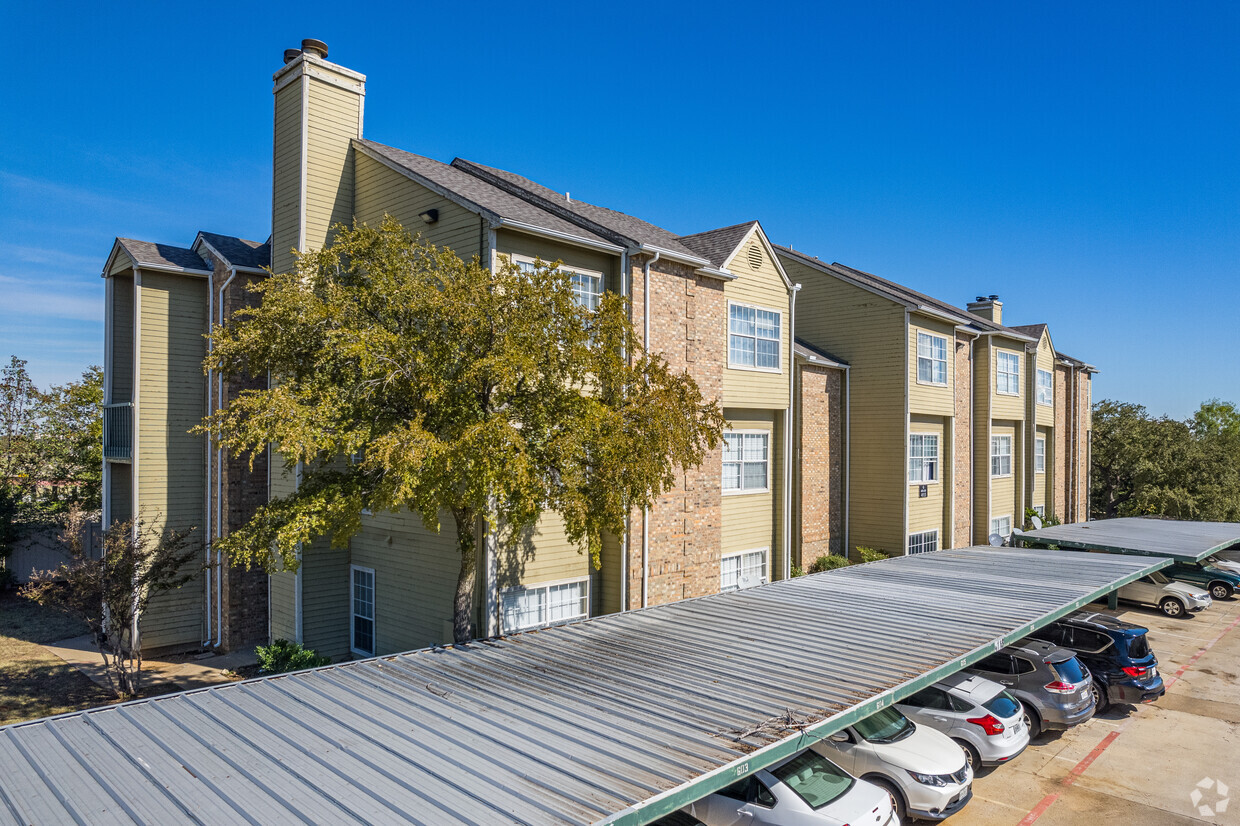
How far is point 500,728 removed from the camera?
8.18 metres

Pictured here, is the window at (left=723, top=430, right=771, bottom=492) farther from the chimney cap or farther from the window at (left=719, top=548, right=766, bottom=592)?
the chimney cap

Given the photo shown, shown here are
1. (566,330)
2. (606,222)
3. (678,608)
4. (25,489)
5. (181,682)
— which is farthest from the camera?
(25,489)

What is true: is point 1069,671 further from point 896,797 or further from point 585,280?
A: point 585,280

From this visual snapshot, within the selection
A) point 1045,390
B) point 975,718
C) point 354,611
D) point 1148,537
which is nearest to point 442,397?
point 354,611

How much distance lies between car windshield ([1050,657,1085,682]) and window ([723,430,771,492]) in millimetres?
9099

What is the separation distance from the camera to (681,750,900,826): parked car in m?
8.98

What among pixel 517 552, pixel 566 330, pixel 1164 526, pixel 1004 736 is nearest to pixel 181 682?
pixel 517 552

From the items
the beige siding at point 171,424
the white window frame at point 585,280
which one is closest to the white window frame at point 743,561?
the white window frame at point 585,280

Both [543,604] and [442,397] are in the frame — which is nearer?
[442,397]

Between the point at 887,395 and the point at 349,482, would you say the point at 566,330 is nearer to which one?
the point at 349,482

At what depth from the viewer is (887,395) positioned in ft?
88.2

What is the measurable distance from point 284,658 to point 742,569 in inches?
486

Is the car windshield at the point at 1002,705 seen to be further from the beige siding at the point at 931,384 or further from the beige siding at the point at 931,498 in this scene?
the beige siding at the point at 931,384

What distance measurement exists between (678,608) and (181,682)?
39.1ft
